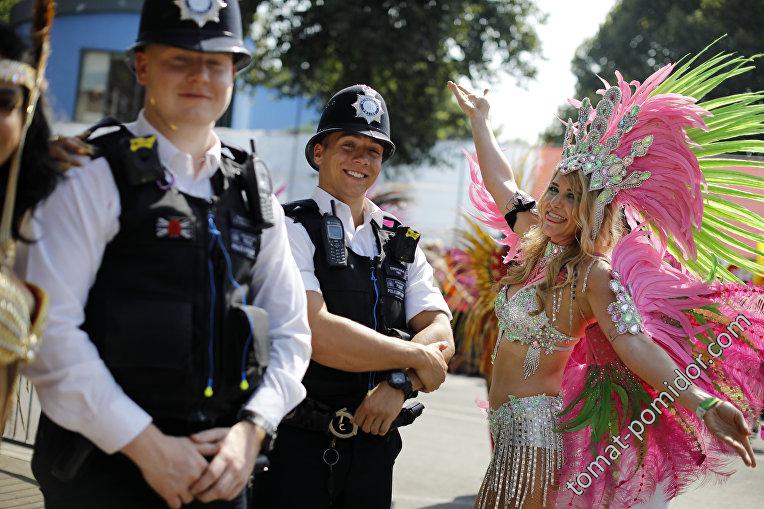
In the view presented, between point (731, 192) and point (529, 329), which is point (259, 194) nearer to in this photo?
point (529, 329)

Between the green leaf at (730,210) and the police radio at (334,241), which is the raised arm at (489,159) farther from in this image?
the police radio at (334,241)

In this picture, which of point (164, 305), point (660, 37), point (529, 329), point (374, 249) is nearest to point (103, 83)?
point (660, 37)

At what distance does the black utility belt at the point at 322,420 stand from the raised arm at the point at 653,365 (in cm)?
104

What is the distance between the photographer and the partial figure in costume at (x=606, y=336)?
341 cm

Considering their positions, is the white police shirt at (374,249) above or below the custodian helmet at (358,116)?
below

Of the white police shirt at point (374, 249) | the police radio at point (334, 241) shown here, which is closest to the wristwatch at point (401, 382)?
the white police shirt at point (374, 249)

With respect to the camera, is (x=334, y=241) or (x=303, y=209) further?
(x=303, y=209)

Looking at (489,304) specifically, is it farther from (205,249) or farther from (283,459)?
(205,249)

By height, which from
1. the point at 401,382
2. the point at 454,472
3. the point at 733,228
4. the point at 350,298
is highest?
the point at 733,228

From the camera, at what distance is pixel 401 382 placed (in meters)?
3.06

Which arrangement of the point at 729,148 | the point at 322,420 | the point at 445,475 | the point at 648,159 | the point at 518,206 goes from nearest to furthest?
the point at 322,420, the point at 648,159, the point at 729,148, the point at 518,206, the point at 445,475

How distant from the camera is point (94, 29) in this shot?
71.4 feet

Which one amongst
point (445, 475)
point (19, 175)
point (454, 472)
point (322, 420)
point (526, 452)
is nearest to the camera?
point (19, 175)

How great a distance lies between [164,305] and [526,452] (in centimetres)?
192
